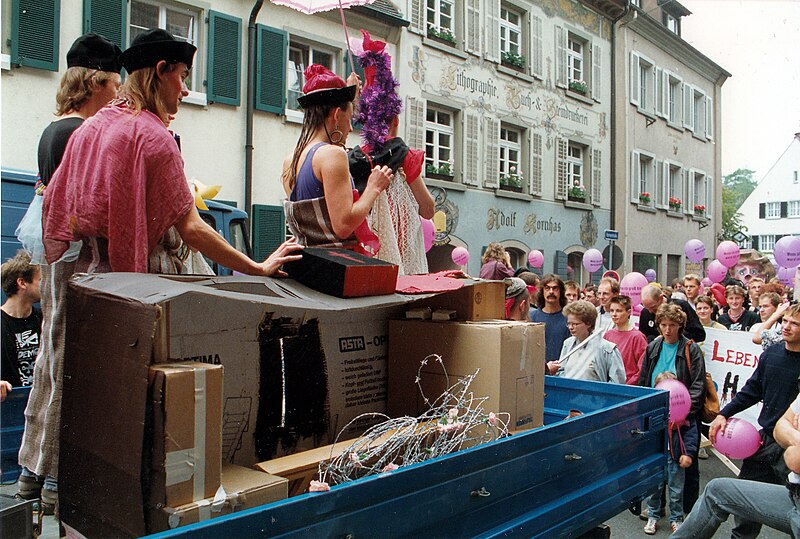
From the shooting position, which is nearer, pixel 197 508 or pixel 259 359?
pixel 197 508

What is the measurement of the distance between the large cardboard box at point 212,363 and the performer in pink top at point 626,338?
357 centimetres

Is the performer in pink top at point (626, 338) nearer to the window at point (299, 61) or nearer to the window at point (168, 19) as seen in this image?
the window at point (168, 19)

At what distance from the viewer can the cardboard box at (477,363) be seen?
2582 millimetres

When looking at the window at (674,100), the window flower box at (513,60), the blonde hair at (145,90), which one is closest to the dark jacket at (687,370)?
the blonde hair at (145,90)

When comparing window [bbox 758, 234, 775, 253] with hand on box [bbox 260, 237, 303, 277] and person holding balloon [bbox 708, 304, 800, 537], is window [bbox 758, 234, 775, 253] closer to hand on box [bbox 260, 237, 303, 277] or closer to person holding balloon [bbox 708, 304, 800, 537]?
person holding balloon [bbox 708, 304, 800, 537]

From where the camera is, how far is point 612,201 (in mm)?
20203

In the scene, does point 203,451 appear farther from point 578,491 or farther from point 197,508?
point 578,491

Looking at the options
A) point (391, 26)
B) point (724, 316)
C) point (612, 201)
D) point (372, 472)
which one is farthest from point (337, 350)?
point (612, 201)

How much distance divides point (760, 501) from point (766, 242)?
46584 mm

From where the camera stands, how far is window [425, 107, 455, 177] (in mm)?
14359

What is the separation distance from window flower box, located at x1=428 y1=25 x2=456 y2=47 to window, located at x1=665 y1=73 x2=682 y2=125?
39.4 ft

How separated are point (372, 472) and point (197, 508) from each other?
66 centimetres

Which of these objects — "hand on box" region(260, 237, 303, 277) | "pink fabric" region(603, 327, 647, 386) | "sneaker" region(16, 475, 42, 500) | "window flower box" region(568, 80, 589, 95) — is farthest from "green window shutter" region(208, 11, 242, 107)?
"window flower box" region(568, 80, 589, 95)

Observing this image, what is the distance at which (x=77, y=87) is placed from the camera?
2512mm
